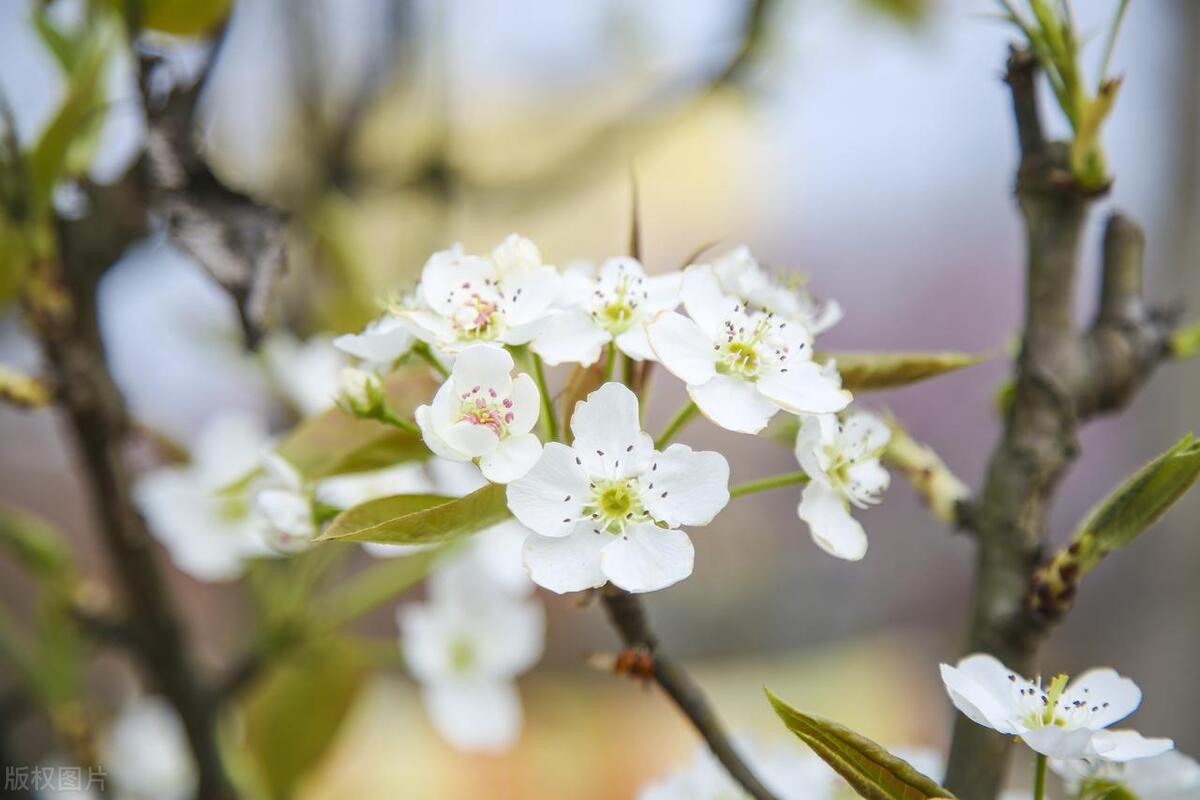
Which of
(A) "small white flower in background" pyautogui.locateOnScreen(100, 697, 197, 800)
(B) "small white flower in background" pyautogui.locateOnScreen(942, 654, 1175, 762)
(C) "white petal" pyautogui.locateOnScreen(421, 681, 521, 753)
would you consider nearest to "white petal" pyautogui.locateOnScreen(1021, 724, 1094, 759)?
(B) "small white flower in background" pyautogui.locateOnScreen(942, 654, 1175, 762)

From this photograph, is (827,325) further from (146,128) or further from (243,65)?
(243,65)

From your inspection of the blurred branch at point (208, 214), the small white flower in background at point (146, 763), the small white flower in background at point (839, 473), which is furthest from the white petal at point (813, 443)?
the small white flower in background at point (146, 763)

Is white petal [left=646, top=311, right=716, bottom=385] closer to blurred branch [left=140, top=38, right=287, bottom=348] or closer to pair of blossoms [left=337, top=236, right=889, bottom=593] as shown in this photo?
pair of blossoms [left=337, top=236, right=889, bottom=593]

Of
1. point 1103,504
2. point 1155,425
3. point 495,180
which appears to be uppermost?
point 1103,504

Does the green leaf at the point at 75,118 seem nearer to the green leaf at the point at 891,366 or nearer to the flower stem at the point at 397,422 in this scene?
the flower stem at the point at 397,422

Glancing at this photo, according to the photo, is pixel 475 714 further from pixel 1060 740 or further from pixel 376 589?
pixel 1060 740

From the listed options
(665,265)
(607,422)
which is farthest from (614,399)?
(665,265)

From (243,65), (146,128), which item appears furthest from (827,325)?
(243,65)
